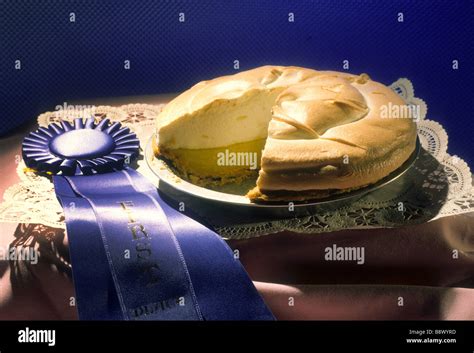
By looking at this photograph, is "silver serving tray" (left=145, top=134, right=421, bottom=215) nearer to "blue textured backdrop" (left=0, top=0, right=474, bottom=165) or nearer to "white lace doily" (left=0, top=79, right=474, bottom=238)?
"white lace doily" (left=0, top=79, right=474, bottom=238)

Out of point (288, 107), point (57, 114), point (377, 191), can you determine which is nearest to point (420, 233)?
point (377, 191)

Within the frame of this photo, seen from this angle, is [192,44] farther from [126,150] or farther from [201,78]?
[126,150]

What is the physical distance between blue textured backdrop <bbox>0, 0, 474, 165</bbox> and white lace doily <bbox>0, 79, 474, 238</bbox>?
5 cm

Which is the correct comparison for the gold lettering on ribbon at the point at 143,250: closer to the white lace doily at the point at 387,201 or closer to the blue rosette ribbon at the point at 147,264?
the blue rosette ribbon at the point at 147,264

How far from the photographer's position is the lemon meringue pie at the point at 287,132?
4.87 feet

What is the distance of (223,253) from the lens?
146 centimetres

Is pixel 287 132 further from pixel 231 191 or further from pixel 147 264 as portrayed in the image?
pixel 147 264

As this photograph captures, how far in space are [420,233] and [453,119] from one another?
0.34 m

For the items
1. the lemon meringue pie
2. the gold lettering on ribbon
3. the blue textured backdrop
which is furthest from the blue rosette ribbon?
the blue textured backdrop

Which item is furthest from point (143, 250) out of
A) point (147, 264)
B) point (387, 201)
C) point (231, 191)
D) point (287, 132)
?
point (387, 201)

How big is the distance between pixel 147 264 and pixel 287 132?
34 centimetres

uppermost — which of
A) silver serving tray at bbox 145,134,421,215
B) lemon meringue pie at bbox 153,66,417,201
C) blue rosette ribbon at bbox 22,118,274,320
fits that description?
lemon meringue pie at bbox 153,66,417,201

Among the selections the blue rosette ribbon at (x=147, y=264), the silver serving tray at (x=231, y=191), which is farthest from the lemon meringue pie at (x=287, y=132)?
the blue rosette ribbon at (x=147, y=264)

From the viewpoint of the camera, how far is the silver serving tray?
4.85 ft
